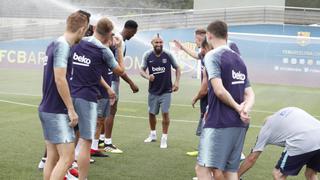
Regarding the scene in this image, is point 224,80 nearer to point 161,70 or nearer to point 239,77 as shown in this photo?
point 239,77

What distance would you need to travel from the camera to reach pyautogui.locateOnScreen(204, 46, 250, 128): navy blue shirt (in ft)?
18.2

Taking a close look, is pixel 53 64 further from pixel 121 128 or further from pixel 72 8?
pixel 72 8

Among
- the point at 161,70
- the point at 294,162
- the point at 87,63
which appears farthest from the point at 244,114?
the point at 161,70

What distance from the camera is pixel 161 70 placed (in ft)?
34.5

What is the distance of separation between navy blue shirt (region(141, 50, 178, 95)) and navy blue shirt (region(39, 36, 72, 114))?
15.4 ft

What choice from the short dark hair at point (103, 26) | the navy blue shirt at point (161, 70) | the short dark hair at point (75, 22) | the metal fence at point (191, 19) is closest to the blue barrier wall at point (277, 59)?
the metal fence at point (191, 19)

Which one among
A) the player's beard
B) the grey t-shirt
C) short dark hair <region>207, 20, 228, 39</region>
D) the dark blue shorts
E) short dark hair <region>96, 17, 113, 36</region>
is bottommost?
the dark blue shorts

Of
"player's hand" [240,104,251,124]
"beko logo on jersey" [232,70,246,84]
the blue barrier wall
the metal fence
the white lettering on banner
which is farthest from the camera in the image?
the metal fence

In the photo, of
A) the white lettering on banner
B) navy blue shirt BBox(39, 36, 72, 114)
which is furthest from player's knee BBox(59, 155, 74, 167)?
the white lettering on banner

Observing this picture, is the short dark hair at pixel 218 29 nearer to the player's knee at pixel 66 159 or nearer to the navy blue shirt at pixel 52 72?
the navy blue shirt at pixel 52 72

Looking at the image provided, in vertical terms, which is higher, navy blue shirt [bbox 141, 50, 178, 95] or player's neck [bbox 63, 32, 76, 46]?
player's neck [bbox 63, 32, 76, 46]

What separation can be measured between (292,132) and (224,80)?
1.08 metres

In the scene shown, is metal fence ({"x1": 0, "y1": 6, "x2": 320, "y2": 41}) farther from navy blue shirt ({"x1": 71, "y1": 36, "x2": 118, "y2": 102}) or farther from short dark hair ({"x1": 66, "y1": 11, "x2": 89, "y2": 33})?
short dark hair ({"x1": 66, "y1": 11, "x2": 89, "y2": 33})

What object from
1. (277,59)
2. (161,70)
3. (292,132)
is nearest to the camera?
(292,132)
